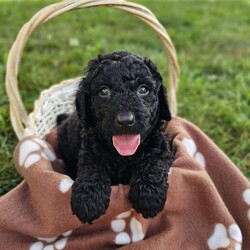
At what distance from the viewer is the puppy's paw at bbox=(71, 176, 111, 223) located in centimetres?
218

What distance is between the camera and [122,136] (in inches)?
87.3

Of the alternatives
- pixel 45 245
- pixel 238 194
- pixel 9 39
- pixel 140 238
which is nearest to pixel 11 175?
pixel 45 245

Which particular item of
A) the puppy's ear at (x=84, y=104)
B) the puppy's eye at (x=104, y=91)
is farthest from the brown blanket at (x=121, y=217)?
the puppy's eye at (x=104, y=91)

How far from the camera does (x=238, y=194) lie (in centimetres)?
278

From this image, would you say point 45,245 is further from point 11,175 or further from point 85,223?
point 11,175

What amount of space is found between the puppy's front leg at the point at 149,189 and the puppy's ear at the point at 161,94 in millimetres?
318

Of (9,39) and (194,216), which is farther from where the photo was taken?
(9,39)

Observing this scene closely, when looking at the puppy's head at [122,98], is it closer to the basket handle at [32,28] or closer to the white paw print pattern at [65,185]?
the white paw print pattern at [65,185]

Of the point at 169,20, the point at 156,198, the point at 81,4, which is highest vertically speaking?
the point at 81,4

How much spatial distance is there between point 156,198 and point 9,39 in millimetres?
3603

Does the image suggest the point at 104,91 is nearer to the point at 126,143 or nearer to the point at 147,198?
the point at 126,143

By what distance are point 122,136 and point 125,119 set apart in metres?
0.14

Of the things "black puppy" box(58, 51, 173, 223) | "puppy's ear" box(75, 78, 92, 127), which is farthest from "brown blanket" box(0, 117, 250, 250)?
"puppy's ear" box(75, 78, 92, 127)

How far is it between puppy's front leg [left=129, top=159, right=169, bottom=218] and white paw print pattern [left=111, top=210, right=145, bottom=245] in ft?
0.41
